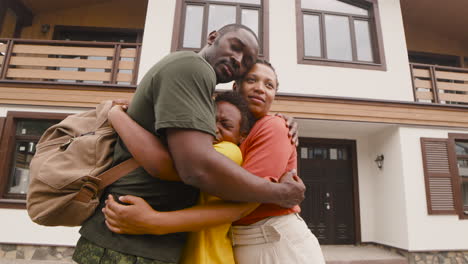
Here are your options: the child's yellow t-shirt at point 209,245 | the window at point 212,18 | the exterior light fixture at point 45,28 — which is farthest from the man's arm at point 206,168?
the exterior light fixture at point 45,28

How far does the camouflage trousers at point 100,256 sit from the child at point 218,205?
0.36 feet

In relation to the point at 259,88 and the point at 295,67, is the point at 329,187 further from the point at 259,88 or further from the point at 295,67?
the point at 259,88

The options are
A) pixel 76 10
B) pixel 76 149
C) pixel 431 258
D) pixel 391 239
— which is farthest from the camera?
pixel 76 10

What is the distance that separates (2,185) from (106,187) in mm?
5916

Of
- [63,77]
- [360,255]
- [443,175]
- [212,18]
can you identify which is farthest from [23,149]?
[443,175]

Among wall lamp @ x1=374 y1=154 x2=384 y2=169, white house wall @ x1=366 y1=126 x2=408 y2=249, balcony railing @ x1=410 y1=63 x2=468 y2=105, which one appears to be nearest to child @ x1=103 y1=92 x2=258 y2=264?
white house wall @ x1=366 y1=126 x2=408 y2=249

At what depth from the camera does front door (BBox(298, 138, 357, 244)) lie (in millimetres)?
6953

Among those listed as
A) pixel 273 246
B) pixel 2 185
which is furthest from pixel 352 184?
pixel 2 185

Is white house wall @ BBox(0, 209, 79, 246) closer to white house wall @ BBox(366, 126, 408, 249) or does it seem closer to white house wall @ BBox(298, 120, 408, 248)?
white house wall @ BBox(298, 120, 408, 248)

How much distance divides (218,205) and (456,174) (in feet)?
23.2

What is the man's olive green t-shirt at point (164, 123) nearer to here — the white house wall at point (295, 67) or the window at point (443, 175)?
the white house wall at point (295, 67)

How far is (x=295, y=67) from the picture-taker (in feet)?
Result: 20.9

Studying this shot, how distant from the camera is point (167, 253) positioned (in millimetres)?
1080

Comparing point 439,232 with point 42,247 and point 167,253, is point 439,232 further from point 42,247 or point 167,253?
point 42,247
